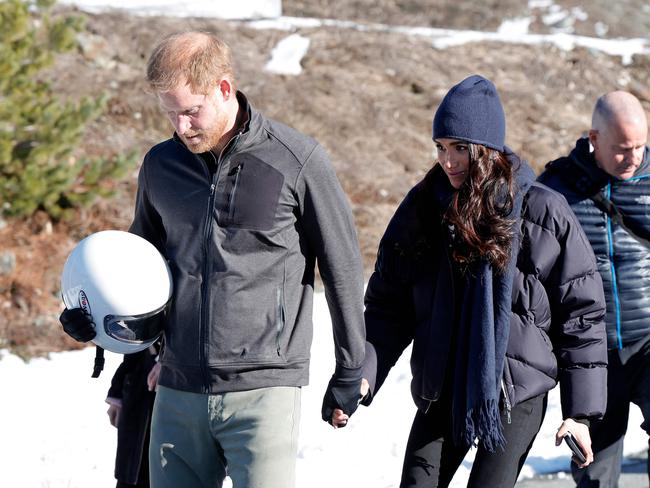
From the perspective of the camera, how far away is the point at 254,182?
312cm

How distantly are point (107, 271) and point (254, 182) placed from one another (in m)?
0.53

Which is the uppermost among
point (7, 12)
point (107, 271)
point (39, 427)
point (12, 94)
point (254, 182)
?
point (254, 182)

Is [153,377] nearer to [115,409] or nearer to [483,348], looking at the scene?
[115,409]

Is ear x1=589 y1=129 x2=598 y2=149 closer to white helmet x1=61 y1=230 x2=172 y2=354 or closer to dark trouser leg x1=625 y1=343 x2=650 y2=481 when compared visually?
dark trouser leg x1=625 y1=343 x2=650 y2=481

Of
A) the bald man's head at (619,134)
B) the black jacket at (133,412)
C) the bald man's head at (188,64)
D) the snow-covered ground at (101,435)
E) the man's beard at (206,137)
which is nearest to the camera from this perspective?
the bald man's head at (188,64)

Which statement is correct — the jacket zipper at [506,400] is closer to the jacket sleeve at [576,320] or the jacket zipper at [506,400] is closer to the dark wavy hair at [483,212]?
the jacket sleeve at [576,320]

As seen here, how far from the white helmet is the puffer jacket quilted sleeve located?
1217 mm

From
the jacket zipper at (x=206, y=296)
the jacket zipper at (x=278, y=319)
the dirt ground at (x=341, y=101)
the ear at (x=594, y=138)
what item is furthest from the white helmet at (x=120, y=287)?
the dirt ground at (x=341, y=101)

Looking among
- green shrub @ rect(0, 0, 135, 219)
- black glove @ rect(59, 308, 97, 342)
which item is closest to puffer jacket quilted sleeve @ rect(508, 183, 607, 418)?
black glove @ rect(59, 308, 97, 342)

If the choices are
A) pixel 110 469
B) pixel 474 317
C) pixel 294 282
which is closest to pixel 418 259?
pixel 474 317

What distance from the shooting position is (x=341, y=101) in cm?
1196

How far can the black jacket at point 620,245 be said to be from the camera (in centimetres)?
442

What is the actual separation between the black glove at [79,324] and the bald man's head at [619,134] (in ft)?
7.89

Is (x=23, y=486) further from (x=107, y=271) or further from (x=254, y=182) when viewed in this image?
(x=254, y=182)
